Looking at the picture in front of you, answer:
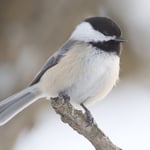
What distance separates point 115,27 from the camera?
2.95 m

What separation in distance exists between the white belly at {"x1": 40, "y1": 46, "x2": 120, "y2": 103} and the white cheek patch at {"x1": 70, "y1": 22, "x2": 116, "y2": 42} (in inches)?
2.2

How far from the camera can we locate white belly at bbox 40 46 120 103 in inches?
114

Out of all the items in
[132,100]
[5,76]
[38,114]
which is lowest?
[132,100]

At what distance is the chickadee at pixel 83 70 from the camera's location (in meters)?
2.90

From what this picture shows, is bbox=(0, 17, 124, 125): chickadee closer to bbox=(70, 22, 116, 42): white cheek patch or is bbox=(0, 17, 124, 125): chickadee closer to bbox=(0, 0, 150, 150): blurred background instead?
bbox=(70, 22, 116, 42): white cheek patch

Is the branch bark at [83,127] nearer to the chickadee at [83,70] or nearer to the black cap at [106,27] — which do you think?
the chickadee at [83,70]

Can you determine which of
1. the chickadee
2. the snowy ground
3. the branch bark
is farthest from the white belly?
the snowy ground

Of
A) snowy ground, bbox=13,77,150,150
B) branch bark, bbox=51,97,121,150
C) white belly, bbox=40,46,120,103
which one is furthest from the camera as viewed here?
snowy ground, bbox=13,77,150,150

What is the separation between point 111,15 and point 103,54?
1293mm

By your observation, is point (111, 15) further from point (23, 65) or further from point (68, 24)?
point (23, 65)

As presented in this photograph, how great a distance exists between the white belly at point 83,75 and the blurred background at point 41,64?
88cm

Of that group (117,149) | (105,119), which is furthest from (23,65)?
(117,149)

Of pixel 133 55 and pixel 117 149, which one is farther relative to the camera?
pixel 133 55

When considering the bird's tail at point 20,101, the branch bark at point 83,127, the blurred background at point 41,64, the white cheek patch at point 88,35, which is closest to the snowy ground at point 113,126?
the blurred background at point 41,64
